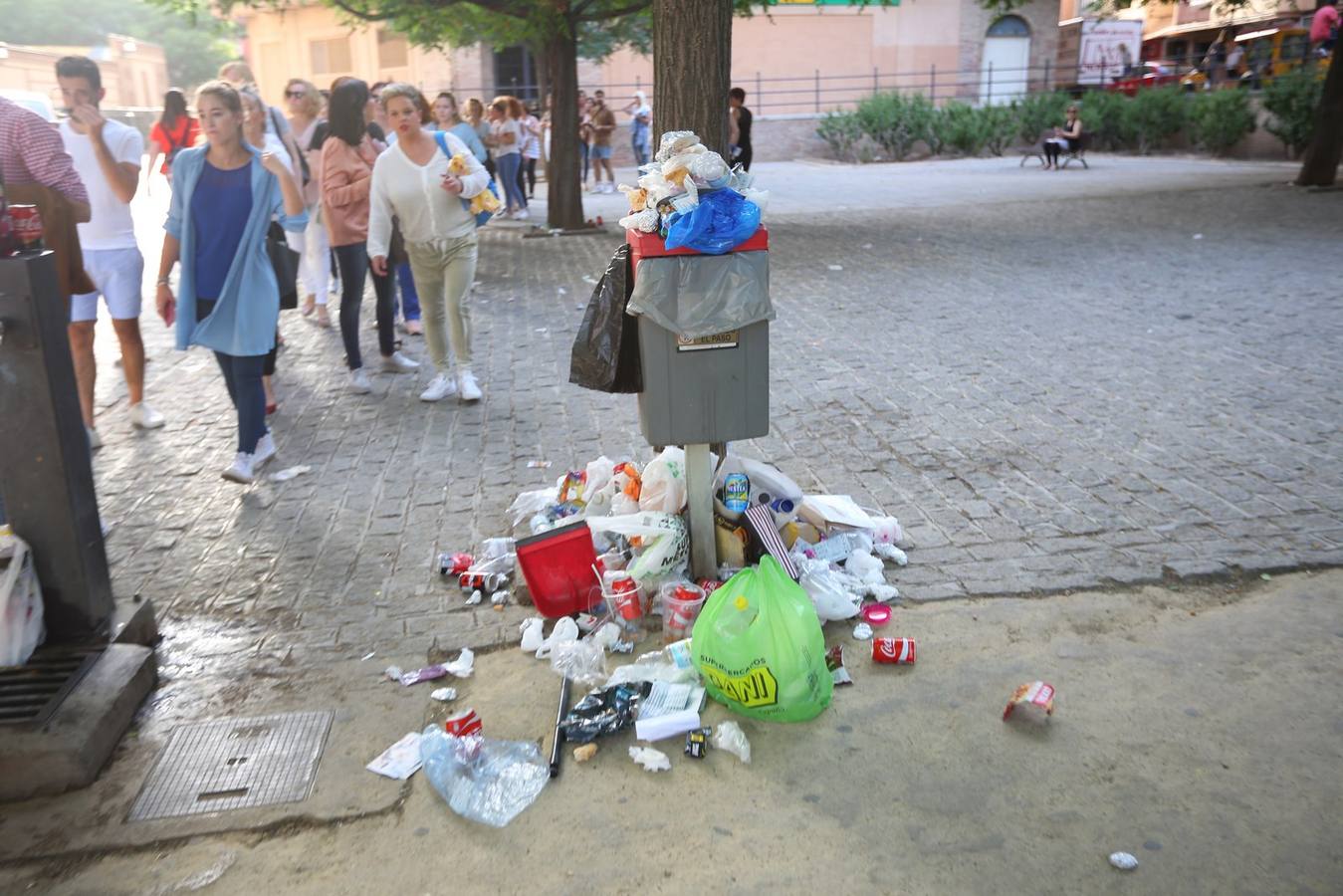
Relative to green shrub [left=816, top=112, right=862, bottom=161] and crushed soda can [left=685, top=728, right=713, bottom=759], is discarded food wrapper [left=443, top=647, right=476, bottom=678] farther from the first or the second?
green shrub [left=816, top=112, right=862, bottom=161]

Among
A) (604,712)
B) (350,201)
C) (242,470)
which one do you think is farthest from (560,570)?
(350,201)

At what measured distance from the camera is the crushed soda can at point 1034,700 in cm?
334

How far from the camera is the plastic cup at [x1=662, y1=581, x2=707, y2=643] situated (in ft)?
12.9

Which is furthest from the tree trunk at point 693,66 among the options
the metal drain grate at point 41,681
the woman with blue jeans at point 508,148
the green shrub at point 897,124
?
the green shrub at point 897,124

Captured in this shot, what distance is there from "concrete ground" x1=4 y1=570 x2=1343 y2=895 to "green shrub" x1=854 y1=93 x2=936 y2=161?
90.9 feet

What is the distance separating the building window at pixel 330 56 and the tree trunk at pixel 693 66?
1512 inches

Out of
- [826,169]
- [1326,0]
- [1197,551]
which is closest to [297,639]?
[1197,551]

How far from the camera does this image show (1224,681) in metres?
3.53

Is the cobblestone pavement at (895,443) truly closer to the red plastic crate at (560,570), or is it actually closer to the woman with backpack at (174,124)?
the red plastic crate at (560,570)

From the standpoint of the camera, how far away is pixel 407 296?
912cm

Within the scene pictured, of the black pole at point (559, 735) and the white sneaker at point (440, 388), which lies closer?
the black pole at point (559, 735)

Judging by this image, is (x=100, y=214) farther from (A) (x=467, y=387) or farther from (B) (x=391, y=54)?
(B) (x=391, y=54)

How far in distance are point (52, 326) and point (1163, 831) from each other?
3.64 meters

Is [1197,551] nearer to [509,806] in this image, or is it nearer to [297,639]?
[509,806]
